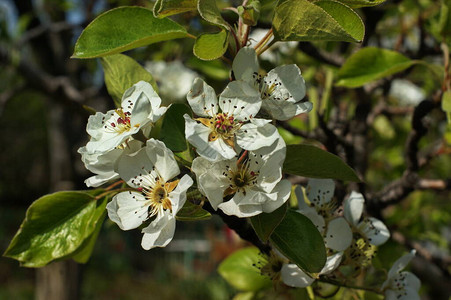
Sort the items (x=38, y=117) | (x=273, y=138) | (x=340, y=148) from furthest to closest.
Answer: (x=38, y=117), (x=340, y=148), (x=273, y=138)

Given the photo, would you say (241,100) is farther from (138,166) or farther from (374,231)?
(374,231)

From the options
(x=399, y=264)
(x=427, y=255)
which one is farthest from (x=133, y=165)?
(x=427, y=255)

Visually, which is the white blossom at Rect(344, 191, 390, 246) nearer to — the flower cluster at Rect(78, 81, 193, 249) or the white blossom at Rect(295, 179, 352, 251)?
the white blossom at Rect(295, 179, 352, 251)

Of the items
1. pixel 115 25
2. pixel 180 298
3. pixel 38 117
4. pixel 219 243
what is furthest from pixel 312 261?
pixel 38 117

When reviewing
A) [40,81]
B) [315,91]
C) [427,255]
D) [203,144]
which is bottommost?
[427,255]

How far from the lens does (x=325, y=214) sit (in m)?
0.90

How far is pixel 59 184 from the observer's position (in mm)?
2807

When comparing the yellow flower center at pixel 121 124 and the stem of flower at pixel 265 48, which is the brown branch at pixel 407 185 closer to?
the stem of flower at pixel 265 48

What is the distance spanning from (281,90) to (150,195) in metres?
0.28

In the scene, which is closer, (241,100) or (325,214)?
(241,100)

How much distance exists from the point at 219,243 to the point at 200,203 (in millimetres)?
7591

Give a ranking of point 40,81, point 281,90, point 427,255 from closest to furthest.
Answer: point 281,90
point 427,255
point 40,81

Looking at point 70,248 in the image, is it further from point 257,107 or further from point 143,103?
point 257,107

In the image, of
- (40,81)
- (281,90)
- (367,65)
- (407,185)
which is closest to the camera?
(281,90)
